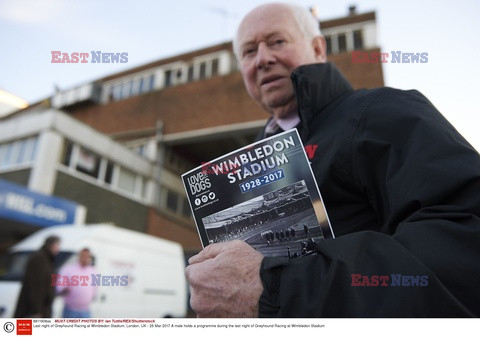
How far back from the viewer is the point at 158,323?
1035 millimetres

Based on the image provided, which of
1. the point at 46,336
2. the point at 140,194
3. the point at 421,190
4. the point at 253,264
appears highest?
the point at 140,194

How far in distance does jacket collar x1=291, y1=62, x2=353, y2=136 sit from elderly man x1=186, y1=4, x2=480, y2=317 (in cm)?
8

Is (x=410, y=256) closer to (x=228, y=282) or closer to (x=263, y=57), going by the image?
(x=228, y=282)

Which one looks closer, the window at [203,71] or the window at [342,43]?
the window at [342,43]

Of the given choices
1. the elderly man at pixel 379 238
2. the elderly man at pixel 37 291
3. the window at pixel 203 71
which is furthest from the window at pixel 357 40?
the elderly man at pixel 379 238

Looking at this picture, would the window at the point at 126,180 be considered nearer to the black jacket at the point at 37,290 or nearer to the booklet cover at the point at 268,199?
the black jacket at the point at 37,290

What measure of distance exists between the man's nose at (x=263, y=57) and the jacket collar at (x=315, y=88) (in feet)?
0.75

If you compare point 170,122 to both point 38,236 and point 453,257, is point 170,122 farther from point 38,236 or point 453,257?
point 453,257

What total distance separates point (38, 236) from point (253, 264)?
18.1 ft

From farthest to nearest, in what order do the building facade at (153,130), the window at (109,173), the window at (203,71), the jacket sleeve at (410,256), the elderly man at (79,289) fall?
the window at (203,71) < the window at (109,173) < the building facade at (153,130) < the elderly man at (79,289) < the jacket sleeve at (410,256)

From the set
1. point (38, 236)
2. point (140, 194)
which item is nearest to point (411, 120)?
point (38, 236)

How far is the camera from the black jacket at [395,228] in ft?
1.81

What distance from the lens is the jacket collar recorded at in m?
0.96

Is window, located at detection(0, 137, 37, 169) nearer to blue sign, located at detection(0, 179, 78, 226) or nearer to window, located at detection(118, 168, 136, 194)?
blue sign, located at detection(0, 179, 78, 226)
